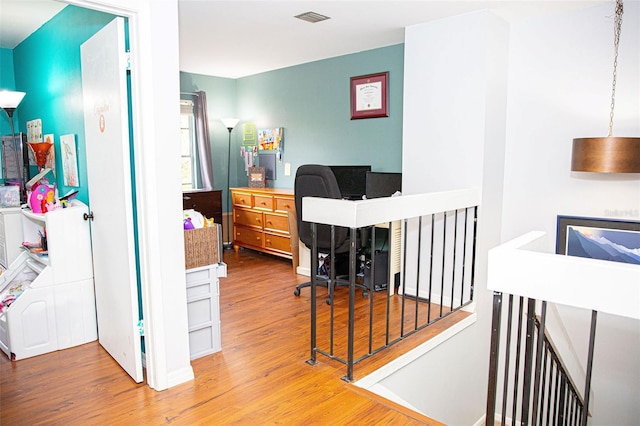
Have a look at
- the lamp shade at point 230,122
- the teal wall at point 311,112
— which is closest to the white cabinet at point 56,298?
the teal wall at point 311,112

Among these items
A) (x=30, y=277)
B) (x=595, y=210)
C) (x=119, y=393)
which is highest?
(x=595, y=210)

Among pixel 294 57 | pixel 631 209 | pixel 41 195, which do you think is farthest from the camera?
pixel 294 57

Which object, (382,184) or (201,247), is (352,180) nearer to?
(382,184)

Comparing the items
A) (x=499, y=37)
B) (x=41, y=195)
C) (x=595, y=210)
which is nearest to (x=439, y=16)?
(x=499, y=37)

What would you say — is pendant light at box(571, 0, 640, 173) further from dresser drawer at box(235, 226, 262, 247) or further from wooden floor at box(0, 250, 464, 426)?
dresser drawer at box(235, 226, 262, 247)

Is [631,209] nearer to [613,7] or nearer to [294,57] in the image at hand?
[613,7]

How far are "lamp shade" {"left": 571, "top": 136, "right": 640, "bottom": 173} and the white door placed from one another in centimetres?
279

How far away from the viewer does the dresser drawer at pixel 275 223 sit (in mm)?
5015

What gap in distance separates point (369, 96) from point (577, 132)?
2.00 metres

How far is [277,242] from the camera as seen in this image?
5129 mm

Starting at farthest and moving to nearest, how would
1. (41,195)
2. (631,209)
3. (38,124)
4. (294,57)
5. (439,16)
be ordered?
(294,57), (38,124), (439,16), (631,209), (41,195)

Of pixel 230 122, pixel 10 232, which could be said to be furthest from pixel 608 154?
pixel 230 122

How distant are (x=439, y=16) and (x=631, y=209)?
1.94m

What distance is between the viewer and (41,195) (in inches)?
116
